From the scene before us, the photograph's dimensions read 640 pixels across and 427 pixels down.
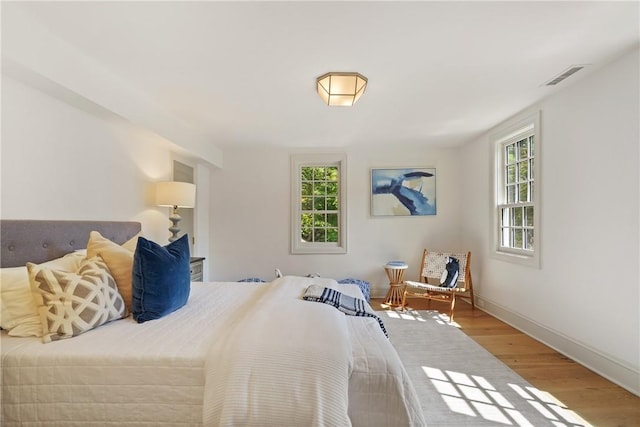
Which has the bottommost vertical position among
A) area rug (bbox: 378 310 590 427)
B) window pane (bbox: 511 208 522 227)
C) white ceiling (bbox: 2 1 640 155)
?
area rug (bbox: 378 310 590 427)

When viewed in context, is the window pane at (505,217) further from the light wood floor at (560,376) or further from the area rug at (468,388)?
the area rug at (468,388)

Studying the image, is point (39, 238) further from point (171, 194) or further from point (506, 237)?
point (506, 237)

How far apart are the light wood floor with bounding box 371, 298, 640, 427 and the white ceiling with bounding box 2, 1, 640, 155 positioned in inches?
91.8

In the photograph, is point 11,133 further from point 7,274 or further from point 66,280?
point 66,280

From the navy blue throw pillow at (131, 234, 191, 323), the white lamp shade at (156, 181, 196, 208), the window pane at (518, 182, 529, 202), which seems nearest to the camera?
the navy blue throw pillow at (131, 234, 191, 323)

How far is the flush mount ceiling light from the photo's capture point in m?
2.16

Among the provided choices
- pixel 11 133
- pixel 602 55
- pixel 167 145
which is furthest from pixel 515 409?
pixel 167 145

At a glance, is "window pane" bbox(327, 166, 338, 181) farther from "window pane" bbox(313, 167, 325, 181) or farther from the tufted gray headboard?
the tufted gray headboard

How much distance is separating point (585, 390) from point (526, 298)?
3.77ft

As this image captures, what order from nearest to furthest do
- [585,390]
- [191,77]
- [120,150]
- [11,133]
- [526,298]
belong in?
[11,133] < [585,390] < [191,77] < [120,150] < [526,298]

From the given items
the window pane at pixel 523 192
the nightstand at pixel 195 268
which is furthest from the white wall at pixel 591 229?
the nightstand at pixel 195 268

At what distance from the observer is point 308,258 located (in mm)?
4465

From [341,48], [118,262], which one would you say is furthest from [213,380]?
[341,48]

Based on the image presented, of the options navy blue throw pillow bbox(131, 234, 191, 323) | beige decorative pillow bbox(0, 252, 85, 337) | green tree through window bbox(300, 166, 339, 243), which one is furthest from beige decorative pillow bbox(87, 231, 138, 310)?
green tree through window bbox(300, 166, 339, 243)
